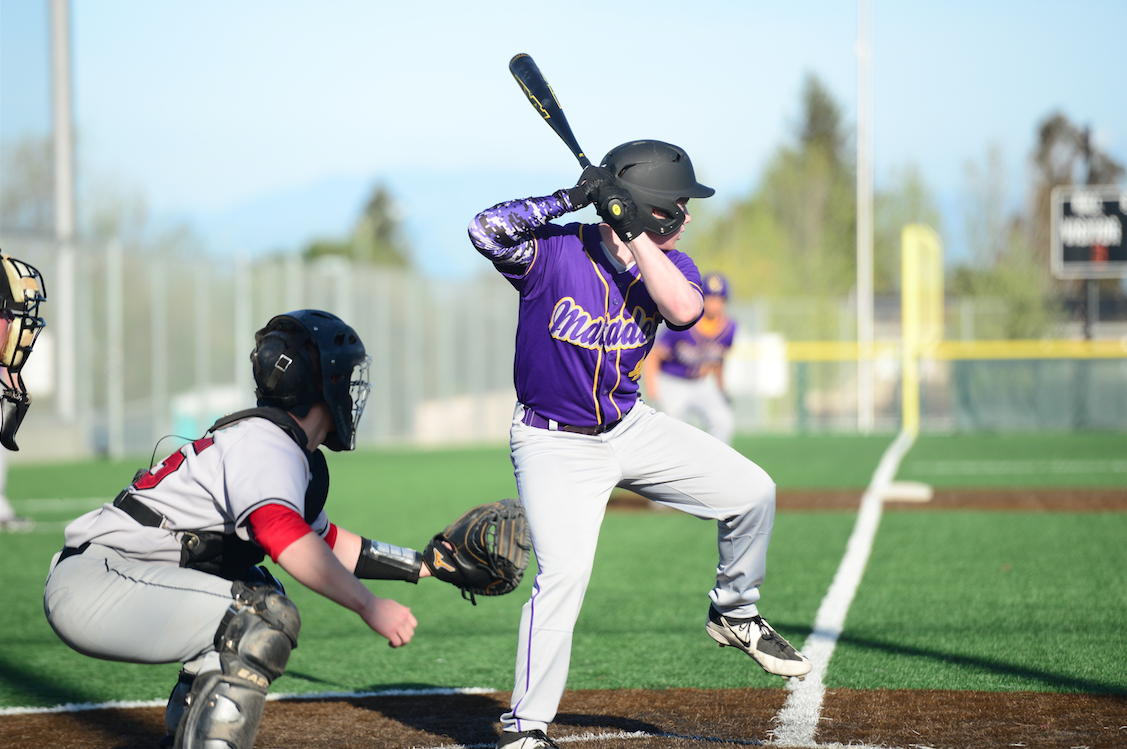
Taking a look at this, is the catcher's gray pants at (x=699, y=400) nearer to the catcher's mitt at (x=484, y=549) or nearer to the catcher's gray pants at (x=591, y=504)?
the catcher's gray pants at (x=591, y=504)

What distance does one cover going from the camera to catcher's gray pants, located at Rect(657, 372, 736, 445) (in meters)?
11.9

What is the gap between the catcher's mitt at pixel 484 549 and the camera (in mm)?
3861

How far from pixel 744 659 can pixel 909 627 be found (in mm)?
1087

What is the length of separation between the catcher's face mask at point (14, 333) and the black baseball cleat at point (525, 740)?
2.04 meters

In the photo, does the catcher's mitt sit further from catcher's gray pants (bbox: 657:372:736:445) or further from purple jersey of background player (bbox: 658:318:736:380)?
catcher's gray pants (bbox: 657:372:736:445)

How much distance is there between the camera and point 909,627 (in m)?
6.25

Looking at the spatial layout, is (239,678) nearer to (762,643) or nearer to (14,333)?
(14,333)

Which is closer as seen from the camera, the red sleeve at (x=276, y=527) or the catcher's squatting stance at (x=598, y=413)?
the red sleeve at (x=276, y=527)

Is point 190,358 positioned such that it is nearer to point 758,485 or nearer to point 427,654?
point 427,654

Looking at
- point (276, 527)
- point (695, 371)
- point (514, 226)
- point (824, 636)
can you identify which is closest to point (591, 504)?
point (514, 226)

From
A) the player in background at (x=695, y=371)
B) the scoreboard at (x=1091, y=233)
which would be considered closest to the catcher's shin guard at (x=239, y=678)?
the player in background at (x=695, y=371)

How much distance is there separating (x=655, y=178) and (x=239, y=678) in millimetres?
2268

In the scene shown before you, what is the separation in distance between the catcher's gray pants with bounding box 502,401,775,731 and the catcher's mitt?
0.13 meters

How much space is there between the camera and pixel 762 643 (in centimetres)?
445
